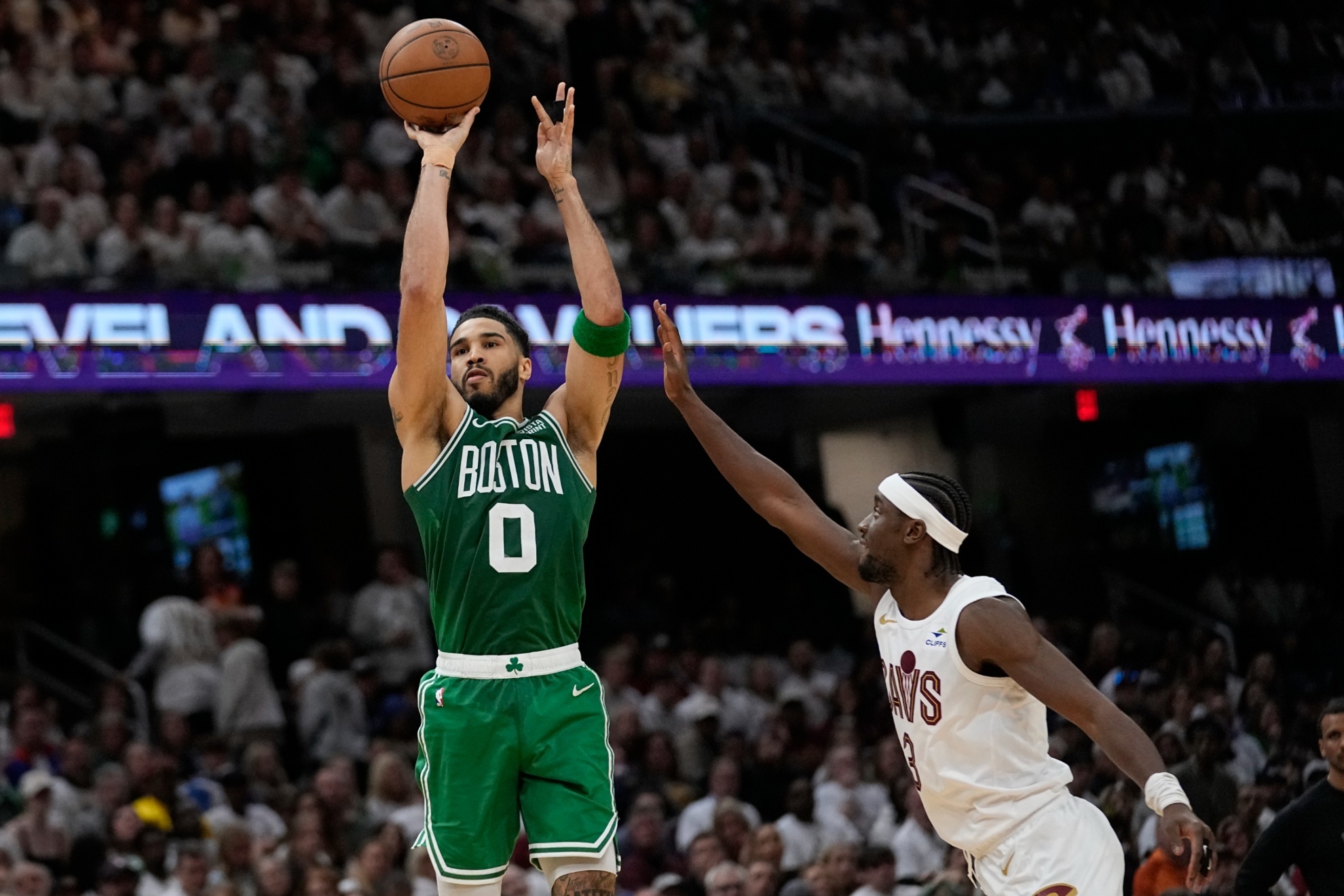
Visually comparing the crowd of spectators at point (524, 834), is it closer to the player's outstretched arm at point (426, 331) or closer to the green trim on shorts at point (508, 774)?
the green trim on shorts at point (508, 774)

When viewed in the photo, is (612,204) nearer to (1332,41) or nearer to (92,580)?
(92,580)

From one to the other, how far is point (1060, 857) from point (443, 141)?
9.14ft

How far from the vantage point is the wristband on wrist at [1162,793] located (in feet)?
16.3

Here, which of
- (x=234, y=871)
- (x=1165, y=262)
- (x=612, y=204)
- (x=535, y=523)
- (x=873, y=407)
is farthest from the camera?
(x=873, y=407)

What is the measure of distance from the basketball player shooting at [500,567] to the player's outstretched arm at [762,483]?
0.44 m

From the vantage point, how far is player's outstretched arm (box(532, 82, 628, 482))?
5.77 meters

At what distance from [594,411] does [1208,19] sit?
17.6 metres

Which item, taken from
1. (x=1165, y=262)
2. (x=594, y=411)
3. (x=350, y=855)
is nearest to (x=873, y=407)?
(x=1165, y=262)

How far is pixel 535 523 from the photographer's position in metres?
5.70

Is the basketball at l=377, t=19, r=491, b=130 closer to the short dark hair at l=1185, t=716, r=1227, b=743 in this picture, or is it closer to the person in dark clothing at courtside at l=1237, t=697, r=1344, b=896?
the person in dark clothing at courtside at l=1237, t=697, r=1344, b=896

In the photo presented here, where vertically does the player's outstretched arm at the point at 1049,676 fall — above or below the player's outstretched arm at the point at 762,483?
below

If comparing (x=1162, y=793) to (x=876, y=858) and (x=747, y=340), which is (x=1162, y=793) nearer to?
(x=876, y=858)

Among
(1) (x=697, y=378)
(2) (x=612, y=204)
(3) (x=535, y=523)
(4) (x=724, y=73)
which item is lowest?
(3) (x=535, y=523)

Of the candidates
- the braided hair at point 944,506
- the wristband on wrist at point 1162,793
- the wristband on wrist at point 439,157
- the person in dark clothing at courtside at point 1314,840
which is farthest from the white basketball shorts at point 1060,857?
the wristband on wrist at point 439,157
